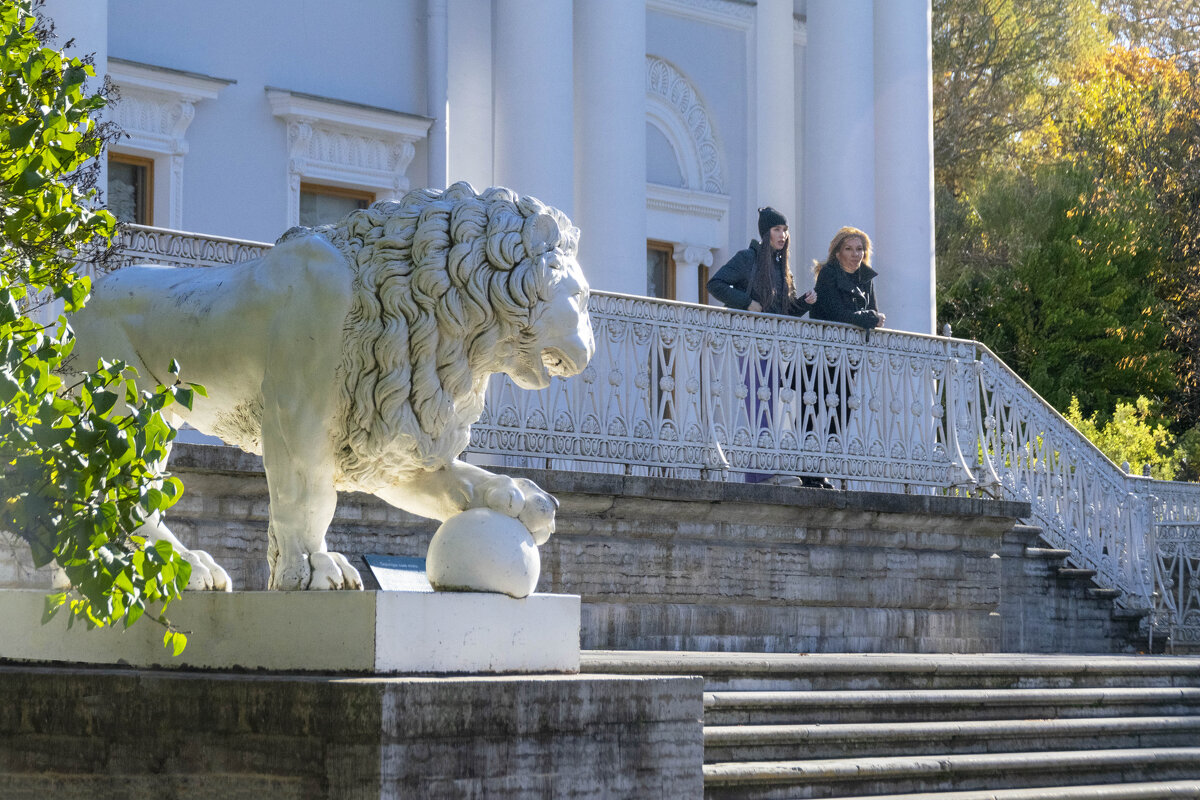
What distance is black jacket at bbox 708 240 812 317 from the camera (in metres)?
11.4

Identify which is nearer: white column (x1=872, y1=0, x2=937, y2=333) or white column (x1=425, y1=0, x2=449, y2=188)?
white column (x1=425, y1=0, x2=449, y2=188)

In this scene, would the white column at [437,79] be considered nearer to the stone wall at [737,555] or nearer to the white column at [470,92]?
the white column at [470,92]

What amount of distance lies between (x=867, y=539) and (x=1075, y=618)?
2.62 metres

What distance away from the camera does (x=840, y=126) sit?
16.5 metres

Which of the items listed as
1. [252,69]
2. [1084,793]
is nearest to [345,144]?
[252,69]

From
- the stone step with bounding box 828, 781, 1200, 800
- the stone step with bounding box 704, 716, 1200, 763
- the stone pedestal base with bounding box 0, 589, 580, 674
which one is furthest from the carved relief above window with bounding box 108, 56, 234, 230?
the stone pedestal base with bounding box 0, 589, 580, 674

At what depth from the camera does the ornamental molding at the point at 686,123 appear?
680 inches

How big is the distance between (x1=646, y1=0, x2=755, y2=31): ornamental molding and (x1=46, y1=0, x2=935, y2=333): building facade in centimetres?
2

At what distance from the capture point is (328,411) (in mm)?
4484

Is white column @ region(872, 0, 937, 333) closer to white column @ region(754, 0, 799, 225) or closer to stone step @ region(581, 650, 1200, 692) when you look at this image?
white column @ region(754, 0, 799, 225)

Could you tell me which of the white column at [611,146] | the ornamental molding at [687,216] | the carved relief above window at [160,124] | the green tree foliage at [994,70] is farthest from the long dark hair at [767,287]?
the green tree foliage at [994,70]

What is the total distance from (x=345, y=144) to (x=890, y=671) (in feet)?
28.4

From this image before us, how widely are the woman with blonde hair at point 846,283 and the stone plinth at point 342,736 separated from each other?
734 centimetres

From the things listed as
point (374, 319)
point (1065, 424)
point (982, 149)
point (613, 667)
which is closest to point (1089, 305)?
point (982, 149)
